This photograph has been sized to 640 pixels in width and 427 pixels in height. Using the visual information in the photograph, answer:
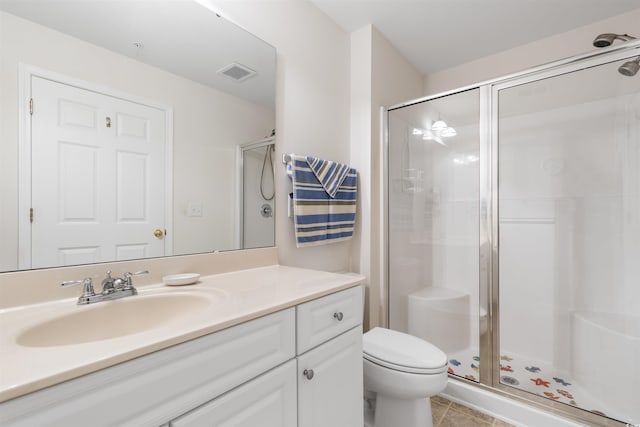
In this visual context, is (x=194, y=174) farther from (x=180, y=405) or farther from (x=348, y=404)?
(x=348, y=404)

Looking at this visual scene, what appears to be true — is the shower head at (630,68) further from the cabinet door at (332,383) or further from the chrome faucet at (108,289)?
the chrome faucet at (108,289)

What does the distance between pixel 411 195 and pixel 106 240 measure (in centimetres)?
176

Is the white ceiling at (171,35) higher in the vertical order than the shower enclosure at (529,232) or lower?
higher

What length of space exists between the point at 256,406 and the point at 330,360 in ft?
1.05

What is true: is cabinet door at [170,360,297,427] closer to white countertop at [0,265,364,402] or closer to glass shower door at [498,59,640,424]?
white countertop at [0,265,364,402]

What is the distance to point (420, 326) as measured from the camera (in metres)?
2.02

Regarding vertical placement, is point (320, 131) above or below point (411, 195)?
above

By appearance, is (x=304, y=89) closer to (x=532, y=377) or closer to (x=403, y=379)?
(x=403, y=379)

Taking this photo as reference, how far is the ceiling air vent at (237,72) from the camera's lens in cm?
138

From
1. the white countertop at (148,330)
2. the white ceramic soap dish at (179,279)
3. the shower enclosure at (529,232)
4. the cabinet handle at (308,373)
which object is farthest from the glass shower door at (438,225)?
the white ceramic soap dish at (179,279)

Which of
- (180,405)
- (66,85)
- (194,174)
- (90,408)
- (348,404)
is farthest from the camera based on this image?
(194,174)

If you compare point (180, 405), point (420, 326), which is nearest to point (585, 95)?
point (420, 326)

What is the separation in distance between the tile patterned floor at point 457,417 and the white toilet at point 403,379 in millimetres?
257

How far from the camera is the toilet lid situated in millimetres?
1295
